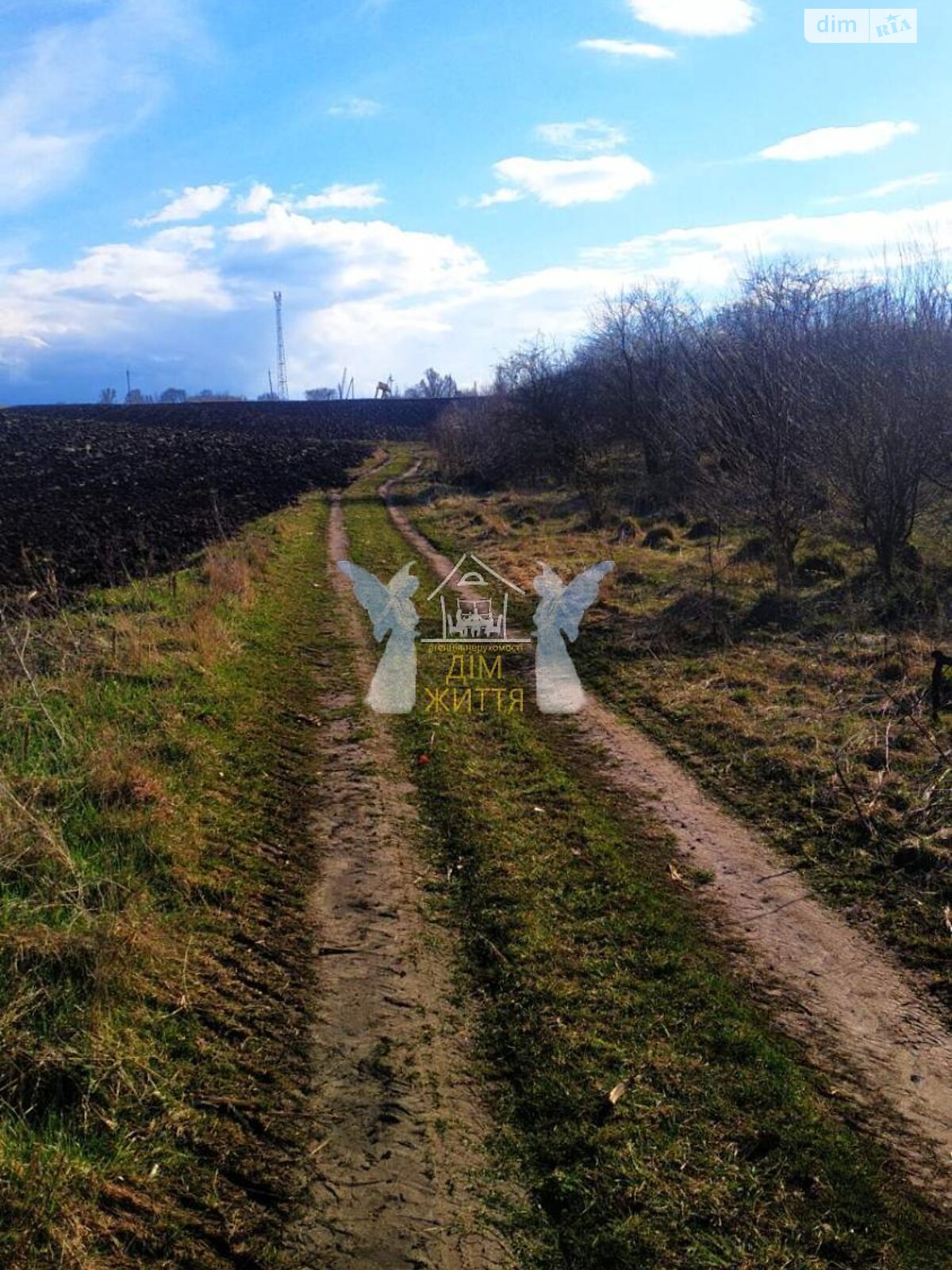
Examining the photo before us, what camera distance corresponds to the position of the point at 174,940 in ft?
16.0

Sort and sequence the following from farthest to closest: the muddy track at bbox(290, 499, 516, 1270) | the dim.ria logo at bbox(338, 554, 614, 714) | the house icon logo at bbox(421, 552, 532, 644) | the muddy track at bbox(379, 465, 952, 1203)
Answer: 1. the house icon logo at bbox(421, 552, 532, 644)
2. the dim.ria logo at bbox(338, 554, 614, 714)
3. the muddy track at bbox(379, 465, 952, 1203)
4. the muddy track at bbox(290, 499, 516, 1270)

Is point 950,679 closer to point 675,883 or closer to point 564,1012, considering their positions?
point 675,883

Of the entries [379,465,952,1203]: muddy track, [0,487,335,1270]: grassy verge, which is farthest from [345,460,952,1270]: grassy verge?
[0,487,335,1270]: grassy verge

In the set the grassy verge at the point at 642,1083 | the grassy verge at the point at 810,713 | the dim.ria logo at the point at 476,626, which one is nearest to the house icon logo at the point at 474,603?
the dim.ria logo at the point at 476,626

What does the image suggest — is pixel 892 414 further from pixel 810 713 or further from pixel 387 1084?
pixel 387 1084

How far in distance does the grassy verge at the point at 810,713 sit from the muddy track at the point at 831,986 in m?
0.21

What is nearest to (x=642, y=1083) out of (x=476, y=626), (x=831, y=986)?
(x=831, y=986)

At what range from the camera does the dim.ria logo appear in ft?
31.7

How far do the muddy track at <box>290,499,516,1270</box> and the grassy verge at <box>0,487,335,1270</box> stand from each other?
5.8 inches

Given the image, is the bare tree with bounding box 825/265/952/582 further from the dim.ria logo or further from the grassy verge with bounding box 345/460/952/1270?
the grassy verge with bounding box 345/460/952/1270

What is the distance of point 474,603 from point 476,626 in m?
1.42

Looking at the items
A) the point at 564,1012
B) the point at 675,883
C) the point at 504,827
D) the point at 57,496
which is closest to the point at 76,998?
the point at 564,1012

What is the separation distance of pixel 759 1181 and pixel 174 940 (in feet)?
10.2

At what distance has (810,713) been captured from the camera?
8.34 metres
